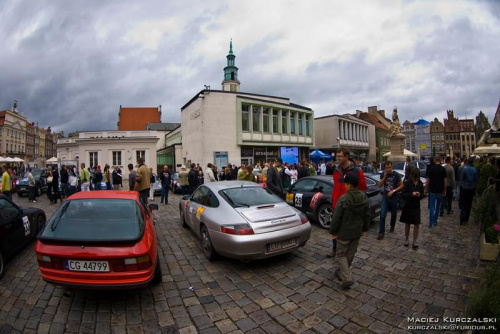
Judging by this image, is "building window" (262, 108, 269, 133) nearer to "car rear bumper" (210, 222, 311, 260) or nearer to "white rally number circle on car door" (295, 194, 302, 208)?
"white rally number circle on car door" (295, 194, 302, 208)

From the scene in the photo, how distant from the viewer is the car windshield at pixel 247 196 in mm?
5211

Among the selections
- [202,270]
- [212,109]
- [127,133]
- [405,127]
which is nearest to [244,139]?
[212,109]

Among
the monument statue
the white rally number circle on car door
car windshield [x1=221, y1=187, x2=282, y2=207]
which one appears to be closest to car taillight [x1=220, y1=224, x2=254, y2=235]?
car windshield [x1=221, y1=187, x2=282, y2=207]

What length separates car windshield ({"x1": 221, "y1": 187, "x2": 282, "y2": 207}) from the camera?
5211mm

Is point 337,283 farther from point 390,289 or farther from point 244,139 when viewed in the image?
point 244,139

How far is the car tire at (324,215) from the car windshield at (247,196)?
2203mm

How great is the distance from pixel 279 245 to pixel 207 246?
4.88ft

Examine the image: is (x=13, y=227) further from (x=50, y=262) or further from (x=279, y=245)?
(x=279, y=245)

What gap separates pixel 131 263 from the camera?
11.0ft

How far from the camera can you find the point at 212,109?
25250mm

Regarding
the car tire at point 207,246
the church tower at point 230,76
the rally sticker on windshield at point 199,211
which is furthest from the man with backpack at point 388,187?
the church tower at point 230,76

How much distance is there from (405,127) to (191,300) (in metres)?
110

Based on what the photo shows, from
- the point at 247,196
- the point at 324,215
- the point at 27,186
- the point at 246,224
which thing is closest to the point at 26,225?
the point at 247,196

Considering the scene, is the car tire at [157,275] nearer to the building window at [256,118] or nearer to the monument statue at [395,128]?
the monument statue at [395,128]
